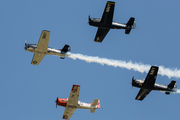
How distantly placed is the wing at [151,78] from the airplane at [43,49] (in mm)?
12591

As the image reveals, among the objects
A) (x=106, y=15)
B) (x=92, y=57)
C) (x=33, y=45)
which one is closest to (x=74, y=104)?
(x=92, y=57)

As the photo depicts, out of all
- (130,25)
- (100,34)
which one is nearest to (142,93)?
(130,25)

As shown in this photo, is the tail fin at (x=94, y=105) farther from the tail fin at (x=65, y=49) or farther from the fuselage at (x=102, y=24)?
the fuselage at (x=102, y=24)

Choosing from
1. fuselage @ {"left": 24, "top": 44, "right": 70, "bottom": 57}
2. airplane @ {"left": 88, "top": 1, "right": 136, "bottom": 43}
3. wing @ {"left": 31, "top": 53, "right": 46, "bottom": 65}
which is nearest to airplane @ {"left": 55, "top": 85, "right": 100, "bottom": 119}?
fuselage @ {"left": 24, "top": 44, "right": 70, "bottom": 57}

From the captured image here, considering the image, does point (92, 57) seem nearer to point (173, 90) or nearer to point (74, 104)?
point (74, 104)

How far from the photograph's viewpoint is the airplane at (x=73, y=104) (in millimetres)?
48219

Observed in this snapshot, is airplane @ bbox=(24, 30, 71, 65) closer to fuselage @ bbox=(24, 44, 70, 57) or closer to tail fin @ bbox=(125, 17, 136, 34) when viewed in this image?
fuselage @ bbox=(24, 44, 70, 57)

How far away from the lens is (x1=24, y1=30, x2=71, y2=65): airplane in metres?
45.4

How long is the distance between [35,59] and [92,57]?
9110 mm

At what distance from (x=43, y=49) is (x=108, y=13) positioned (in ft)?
36.4

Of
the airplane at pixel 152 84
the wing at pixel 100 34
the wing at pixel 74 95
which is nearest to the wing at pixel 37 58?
the wing at pixel 74 95

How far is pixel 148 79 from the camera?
45562 mm

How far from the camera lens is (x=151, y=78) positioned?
1789 inches

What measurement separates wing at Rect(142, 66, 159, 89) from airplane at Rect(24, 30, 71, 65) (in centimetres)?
1259
